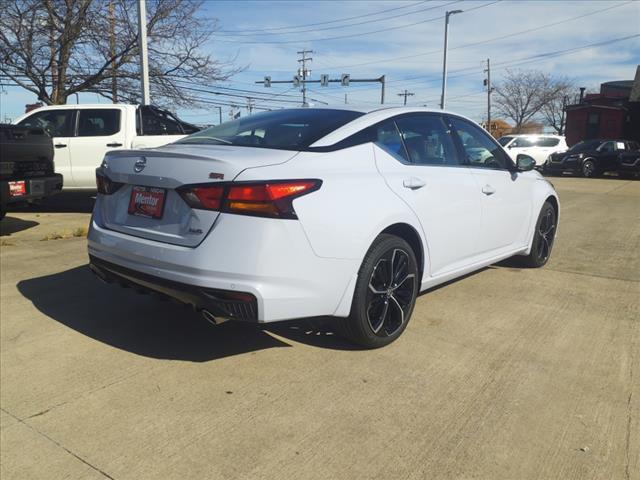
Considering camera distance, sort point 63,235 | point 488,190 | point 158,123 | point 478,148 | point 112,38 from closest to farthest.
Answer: point 488,190 → point 478,148 → point 63,235 → point 158,123 → point 112,38

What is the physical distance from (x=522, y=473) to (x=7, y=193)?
6139mm

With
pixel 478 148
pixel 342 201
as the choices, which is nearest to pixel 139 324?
pixel 342 201

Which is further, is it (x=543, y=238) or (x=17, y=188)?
(x=17, y=188)

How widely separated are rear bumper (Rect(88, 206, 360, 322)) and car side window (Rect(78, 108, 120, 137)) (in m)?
6.88

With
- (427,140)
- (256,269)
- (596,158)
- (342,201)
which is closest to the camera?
(256,269)

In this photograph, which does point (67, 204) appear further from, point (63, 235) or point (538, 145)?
point (538, 145)

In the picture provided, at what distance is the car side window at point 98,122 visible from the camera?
9.24m

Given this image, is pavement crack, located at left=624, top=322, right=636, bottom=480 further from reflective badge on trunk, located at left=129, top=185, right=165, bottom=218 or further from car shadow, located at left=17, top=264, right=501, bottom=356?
reflective badge on trunk, located at left=129, top=185, right=165, bottom=218

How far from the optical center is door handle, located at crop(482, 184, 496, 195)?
4386 millimetres

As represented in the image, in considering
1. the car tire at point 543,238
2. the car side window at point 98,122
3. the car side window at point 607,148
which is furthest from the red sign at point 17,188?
the car side window at point 607,148

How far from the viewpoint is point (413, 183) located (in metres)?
3.61

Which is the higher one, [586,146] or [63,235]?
[586,146]

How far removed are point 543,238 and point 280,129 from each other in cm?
328

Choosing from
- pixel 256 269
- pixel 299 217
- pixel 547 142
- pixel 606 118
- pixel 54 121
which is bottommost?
pixel 256 269
